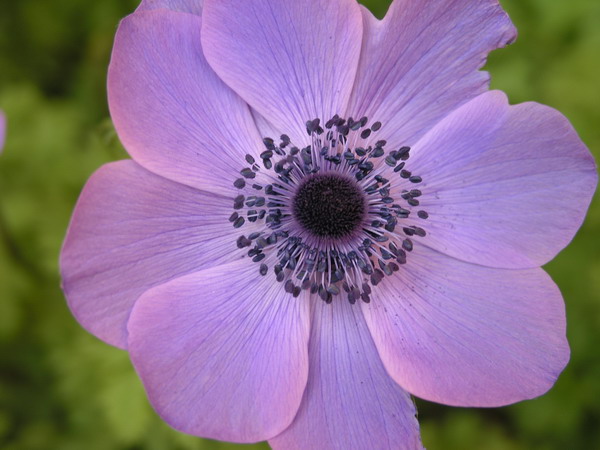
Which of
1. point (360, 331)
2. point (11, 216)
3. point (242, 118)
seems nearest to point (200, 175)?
point (242, 118)

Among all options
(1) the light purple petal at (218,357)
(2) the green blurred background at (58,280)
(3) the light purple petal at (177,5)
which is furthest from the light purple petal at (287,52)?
(2) the green blurred background at (58,280)

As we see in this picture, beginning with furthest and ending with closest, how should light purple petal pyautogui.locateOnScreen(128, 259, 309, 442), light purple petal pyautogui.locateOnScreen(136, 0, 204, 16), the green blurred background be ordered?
1. the green blurred background
2. light purple petal pyautogui.locateOnScreen(136, 0, 204, 16)
3. light purple petal pyautogui.locateOnScreen(128, 259, 309, 442)

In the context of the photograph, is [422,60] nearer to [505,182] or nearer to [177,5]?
[505,182]

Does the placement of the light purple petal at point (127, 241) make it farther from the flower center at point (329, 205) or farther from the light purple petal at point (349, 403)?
the light purple petal at point (349, 403)

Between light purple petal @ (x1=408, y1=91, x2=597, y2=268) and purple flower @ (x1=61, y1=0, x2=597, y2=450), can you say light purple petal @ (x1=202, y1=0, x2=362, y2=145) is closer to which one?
purple flower @ (x1=61, y1=0, x2=597, y2=450)

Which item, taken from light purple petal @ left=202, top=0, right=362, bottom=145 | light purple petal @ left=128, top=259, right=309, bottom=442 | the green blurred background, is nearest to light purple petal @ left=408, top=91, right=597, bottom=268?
light purple petal @ left=202, top=0, right=362, bottom=145

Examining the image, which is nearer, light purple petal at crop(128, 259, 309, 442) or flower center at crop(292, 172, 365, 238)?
light purple petal at crop(128, 259, 309, 442)

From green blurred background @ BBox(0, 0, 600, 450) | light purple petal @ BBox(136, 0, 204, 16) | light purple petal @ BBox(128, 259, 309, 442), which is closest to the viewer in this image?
light purple petal @ BBox(128, 259, 309, 442)
